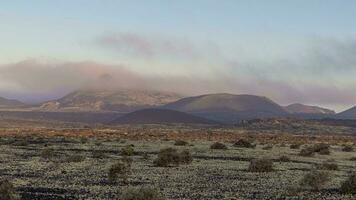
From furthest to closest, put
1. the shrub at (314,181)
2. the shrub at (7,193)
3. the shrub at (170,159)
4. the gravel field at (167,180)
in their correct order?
the shrub at (170,159), the shrub at (314,181), the gravel field at (167,180), the shrub at (7,193)

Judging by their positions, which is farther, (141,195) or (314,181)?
(314,181)

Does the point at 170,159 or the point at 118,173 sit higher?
the point at 170,159

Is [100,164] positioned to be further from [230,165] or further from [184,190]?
[184,190]

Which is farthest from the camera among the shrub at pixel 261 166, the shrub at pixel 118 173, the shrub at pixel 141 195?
the shrub at pixel 261 166

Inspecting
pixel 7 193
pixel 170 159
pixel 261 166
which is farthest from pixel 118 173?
pixel 261 166

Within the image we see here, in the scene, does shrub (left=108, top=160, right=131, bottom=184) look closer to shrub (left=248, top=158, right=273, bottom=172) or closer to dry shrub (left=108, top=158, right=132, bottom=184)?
dry shrub (left=108, top=158, right=132, bottom=184)

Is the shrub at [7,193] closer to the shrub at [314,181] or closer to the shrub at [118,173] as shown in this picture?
the shrub at [118,173]

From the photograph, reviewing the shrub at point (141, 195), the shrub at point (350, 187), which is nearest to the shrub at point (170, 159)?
the shrub at point (350, 187)

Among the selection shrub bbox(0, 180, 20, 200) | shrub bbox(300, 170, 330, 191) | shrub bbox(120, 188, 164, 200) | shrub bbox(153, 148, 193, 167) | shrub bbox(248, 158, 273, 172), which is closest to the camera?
shrub bbox(120, 188, 164, 200)

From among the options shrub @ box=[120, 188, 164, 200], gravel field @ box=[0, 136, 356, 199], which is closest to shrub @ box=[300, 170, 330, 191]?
gravel field @ box=[0, 136, 356, 199]

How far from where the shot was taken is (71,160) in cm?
4253

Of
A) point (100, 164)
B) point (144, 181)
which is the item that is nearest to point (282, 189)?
point (144, 181)

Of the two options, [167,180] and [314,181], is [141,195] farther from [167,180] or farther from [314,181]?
[314,181]

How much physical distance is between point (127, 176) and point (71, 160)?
11.9m
